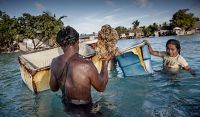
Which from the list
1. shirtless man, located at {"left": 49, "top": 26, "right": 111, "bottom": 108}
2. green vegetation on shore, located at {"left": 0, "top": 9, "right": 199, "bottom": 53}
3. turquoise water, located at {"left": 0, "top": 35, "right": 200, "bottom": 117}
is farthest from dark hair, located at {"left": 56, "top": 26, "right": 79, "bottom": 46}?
green vegetation on shore, located at {"left": 0, "top": 9, "right": 199, "bottom": 53}

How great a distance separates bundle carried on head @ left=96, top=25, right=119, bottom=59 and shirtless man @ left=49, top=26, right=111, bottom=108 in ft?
1.66

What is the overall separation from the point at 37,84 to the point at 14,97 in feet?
4.37

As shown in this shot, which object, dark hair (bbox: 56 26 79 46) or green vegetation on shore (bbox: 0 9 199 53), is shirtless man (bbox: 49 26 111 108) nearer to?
dark hair (bbox: 56 26 79 46)

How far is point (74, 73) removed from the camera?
10.5ft

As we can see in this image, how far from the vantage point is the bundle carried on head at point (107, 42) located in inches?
157

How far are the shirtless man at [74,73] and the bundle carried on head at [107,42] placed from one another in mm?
507

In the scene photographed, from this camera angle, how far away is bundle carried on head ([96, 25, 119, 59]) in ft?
13.1

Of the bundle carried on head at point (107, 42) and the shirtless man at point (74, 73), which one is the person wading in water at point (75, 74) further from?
the bundle carried on head at point (107, 42)

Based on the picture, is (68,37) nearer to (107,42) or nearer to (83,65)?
(83,65)

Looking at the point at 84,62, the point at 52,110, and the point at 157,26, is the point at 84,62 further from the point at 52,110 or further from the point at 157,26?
the point at 157,26

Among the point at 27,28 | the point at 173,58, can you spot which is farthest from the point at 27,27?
the point at 173,58

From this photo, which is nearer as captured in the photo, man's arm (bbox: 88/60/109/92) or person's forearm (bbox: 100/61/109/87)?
man's arm (bbox: 88/60/109/92)

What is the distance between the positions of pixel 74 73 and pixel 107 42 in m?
1.17

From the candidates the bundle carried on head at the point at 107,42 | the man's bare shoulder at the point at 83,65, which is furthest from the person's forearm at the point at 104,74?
the bundle carried on head at the point at 107,42
